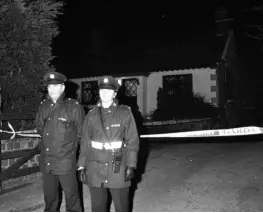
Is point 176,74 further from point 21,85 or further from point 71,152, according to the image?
point 71,152

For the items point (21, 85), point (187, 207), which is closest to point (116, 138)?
point (187, 207)

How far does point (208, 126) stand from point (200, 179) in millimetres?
8210

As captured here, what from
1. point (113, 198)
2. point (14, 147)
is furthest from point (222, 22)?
point (113, 198)

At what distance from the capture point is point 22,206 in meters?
4.91

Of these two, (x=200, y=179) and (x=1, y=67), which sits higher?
(x=1, y=67)

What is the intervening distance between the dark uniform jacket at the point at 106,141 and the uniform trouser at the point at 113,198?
8 centimetres

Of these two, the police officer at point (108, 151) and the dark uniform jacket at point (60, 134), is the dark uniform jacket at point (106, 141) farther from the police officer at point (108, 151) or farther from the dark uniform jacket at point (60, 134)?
the dark uniform jacket at point (60, 134)

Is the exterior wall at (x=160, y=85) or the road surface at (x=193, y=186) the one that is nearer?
the road surface at (x=193, y=186)

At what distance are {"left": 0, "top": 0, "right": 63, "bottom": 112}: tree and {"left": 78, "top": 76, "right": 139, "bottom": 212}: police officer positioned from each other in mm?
3230

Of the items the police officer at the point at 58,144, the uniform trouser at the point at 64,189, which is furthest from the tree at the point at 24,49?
the uniform trouser at the point at 64,189

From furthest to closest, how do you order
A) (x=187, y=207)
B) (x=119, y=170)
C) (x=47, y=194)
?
(x=187, y=207)
(x=47, y=194)
(x=119, y=170)

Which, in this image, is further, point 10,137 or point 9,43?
point 9,43

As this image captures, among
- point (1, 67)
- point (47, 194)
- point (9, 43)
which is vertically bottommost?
point (47, 194)

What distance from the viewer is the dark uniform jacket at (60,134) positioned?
3.86 meters
